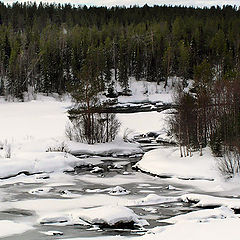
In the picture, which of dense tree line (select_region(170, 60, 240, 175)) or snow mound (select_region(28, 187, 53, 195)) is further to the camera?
dense tree line (select_region(170, 60, 240, 175))

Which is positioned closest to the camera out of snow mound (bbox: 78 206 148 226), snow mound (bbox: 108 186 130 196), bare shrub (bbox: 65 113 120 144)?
snow mound (bbox: 78 206 148 226)

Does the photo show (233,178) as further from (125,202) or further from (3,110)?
(3,110)

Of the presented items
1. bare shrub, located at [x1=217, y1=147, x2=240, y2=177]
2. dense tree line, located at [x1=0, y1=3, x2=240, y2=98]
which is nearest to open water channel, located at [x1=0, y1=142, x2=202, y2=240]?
bare shrub, located at [x1=217, y1=147, x2=240, y2=177]

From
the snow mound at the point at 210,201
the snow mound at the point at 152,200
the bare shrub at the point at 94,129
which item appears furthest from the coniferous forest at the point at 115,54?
the snow mound at the point at 210,201

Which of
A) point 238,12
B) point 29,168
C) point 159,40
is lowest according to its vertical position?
point 29,168

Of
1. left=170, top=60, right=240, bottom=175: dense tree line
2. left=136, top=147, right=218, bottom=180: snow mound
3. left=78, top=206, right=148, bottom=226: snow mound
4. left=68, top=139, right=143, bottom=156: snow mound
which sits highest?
left=170, top=60, right=240, bottom=175: dense tree line

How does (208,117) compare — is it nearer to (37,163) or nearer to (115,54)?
(37,163)

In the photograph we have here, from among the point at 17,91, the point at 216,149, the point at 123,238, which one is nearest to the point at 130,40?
the point at 17,91

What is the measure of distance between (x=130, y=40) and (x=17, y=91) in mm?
30037

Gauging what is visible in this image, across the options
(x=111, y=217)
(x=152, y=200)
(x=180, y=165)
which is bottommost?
(x=180, y=165)

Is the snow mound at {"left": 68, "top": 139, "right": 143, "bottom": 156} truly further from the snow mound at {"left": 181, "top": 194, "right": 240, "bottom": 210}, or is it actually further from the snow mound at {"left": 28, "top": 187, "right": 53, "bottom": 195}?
the snow mound at {"left": 181, "top": 194, "right": 240, "bottom": 210}

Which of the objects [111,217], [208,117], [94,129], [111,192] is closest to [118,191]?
[111,192]

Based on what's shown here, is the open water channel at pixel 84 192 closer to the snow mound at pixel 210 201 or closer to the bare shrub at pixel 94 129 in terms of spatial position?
the snow mound at pixel 210 201

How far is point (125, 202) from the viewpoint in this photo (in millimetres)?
19781
